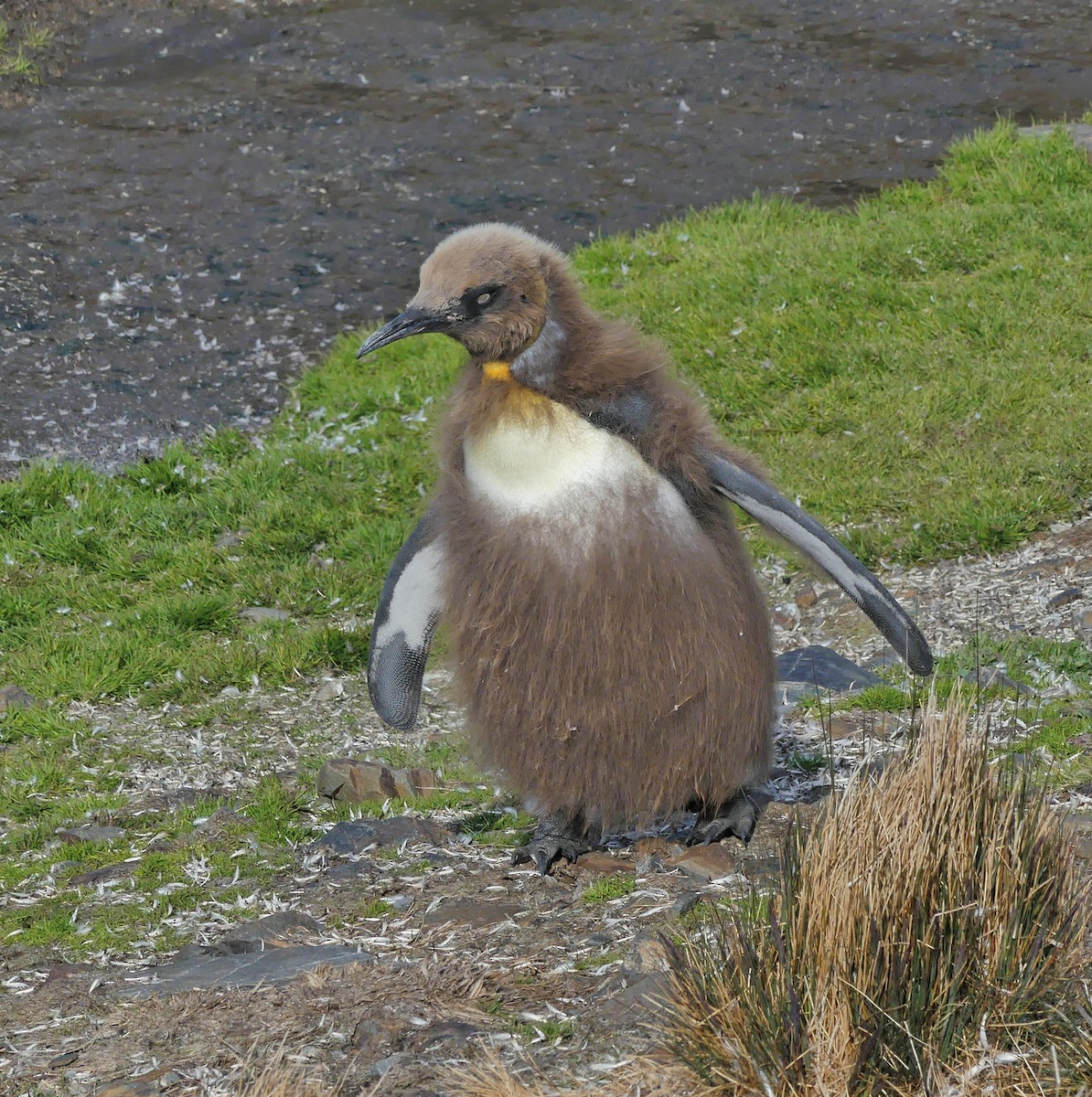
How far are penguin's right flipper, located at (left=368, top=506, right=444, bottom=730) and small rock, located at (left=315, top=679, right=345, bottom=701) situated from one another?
153cm

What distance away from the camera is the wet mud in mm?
9289

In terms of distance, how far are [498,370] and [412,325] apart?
234 millimetres

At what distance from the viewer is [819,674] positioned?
16.7ft

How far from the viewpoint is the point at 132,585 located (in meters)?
6.93

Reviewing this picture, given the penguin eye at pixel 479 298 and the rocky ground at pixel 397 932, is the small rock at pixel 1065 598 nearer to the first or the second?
the rocky ground at pixel 397 932

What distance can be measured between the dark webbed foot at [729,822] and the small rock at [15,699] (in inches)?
119

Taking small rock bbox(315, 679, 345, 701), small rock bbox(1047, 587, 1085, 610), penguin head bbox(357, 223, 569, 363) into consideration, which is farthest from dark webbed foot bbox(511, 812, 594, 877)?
small rock bbox(1047, 587, 1085, 610)

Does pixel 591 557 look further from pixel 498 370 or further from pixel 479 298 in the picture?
pixel 479 298

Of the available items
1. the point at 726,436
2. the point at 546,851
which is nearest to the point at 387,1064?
the point at 546,851

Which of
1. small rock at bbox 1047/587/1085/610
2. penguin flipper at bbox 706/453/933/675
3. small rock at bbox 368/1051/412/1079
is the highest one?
penguin flipper at bbox 706/453/933/675

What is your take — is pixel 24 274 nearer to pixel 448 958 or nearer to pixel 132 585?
pixel 132 585

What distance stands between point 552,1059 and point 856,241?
6.71 metres

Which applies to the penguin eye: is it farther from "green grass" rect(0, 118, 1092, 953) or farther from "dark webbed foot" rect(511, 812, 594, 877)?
"green grass" rect(0, 118, 1092, 953)

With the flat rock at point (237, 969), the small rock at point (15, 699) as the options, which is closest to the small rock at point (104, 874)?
the flat rock at point (237, 969)
